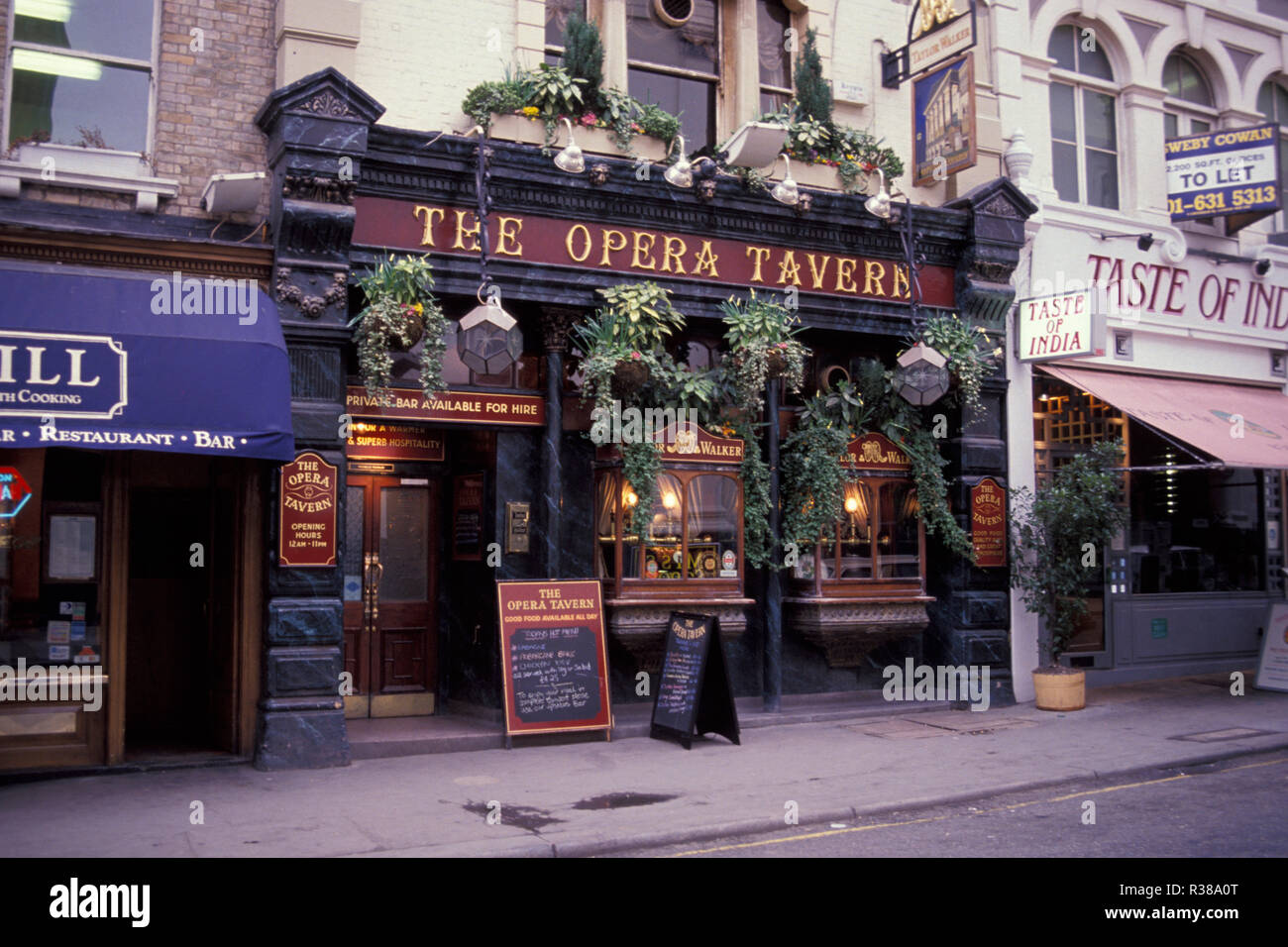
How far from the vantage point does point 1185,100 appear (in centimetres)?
1594

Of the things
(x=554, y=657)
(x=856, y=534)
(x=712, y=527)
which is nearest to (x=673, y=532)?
(x=712, y=527)

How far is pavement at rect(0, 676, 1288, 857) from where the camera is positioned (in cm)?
723

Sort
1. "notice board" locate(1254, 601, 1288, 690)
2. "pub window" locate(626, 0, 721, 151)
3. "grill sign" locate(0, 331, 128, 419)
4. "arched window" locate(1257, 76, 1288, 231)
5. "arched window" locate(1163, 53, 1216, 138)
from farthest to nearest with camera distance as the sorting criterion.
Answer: "arched window" locate(1257, 76, 1288, 231) → "arched window" locate(1163, 53, 1216, 138) → "notice board" locate(1254, 601, 1288, 690) → "pub window" locate(626, 0, 721, 151) → "grill sign" locate(0, 331, 128, 419)

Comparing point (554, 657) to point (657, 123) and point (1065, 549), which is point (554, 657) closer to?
point (657, 123)

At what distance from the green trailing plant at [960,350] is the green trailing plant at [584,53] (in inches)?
179

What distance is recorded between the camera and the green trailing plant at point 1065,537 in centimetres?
1228

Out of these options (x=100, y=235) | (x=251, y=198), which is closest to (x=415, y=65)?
(x=251, y=198)

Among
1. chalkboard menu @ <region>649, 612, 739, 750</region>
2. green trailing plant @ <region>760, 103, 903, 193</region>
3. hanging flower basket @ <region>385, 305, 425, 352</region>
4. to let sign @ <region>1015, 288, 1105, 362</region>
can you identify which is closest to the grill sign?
hanging flower basket @ <region>385, 305, 425, 352</region>

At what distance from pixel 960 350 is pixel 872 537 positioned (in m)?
A: 2.31

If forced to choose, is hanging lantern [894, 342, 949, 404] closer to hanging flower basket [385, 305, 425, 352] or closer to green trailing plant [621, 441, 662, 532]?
green trailing plant [621, 441, 662, 532]

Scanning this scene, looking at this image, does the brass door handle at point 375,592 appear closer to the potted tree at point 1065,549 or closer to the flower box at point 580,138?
the flower box at point 580,138

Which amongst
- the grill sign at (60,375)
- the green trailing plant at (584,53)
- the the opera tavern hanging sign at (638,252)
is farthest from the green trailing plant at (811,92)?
the grill sign at (60,375)

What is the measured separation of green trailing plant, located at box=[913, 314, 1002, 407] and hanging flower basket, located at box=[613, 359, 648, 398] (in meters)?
3.65

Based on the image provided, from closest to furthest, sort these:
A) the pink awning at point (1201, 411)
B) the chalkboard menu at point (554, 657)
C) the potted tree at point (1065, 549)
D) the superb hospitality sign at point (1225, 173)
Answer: the chalkboard menu at point (554, 657) < the potted tree at point (1065, 549) < the pink awning at point (1201, 411) < the superb hospitality sign at point (1225, 173)
